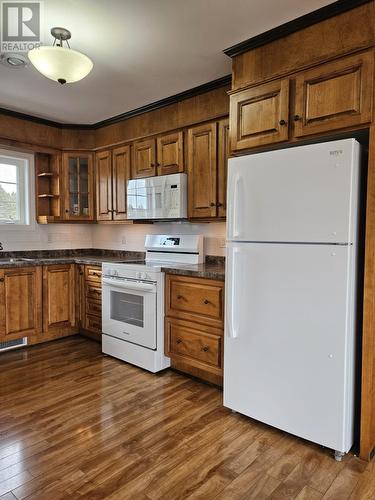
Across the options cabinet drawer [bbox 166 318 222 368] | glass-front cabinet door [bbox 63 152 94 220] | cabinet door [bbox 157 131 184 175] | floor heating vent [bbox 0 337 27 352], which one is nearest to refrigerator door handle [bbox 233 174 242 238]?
cabinet drawer [bbox 166 318 222 368]

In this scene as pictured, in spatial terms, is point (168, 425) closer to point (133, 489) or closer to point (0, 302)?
point (133, 489)

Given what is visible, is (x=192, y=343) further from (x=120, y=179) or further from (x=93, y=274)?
(x=120, y=179)

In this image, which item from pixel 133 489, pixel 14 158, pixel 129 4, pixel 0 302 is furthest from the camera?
pixel 14 158

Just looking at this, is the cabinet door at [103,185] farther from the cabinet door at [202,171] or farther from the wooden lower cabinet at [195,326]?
the wooden lower cabinet at [195,326]

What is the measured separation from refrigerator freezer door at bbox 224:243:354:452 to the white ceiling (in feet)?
4.35

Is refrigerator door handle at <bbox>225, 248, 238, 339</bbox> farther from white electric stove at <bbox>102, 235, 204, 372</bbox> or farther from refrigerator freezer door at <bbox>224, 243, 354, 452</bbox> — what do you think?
white electric stove at <bbox>102, 235, 204, 372</bbox>

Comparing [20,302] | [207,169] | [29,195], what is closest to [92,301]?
[20,302]

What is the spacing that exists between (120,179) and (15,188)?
50.0 inches

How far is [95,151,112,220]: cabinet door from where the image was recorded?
395 centimetres

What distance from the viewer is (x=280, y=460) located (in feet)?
6.03

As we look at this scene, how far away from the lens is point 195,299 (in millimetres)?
2689

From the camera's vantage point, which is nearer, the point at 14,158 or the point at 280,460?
the point at 280,460

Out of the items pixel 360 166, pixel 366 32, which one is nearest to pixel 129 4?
pixel 366 32

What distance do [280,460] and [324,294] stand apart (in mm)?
919
